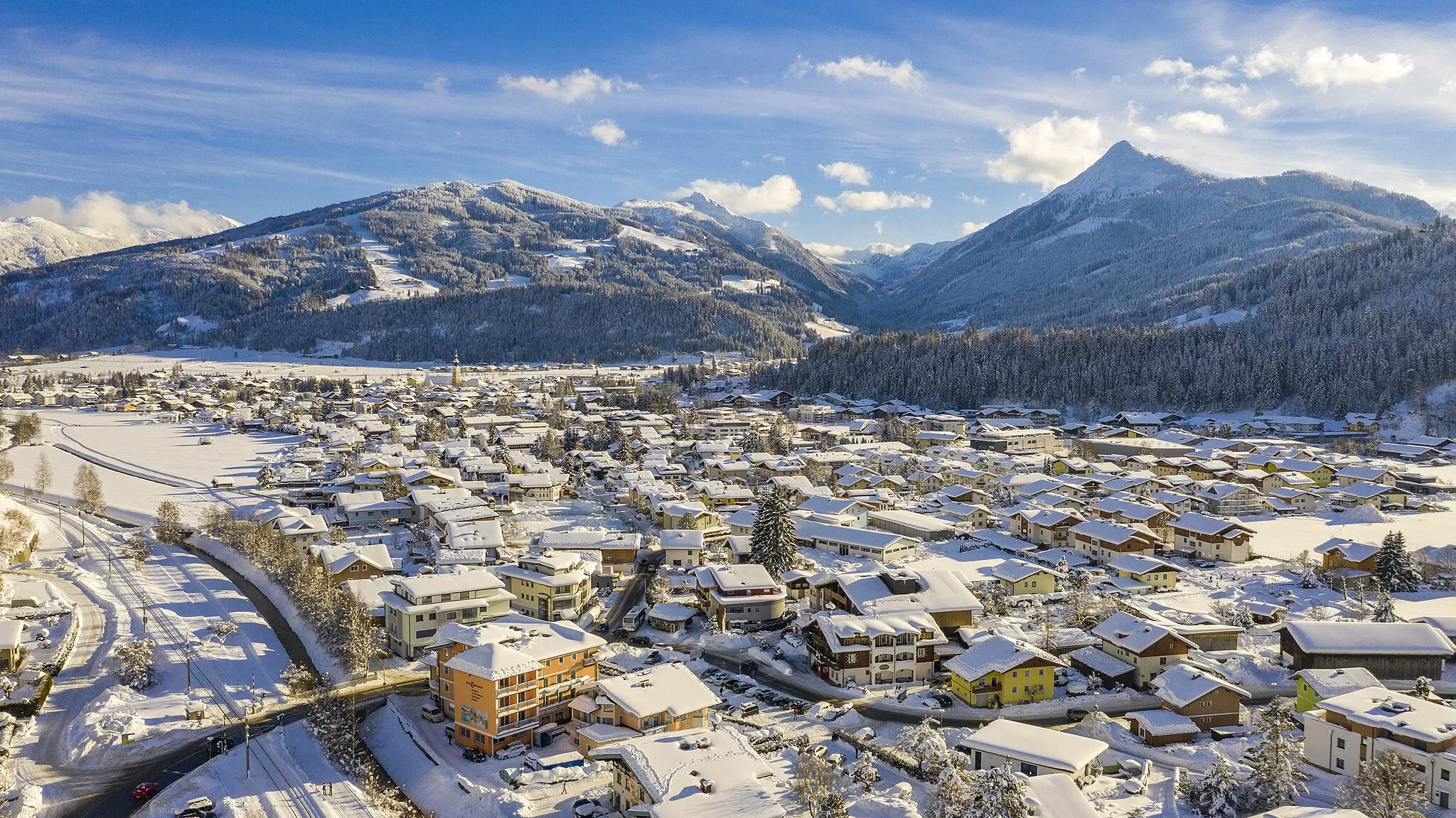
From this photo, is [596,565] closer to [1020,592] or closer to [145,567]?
[1020,592]

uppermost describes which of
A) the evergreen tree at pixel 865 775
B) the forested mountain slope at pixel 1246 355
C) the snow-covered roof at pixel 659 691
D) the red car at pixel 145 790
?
the forested mountain slope at pixel 1246 355

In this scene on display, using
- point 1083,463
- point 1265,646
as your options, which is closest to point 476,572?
point 1265,646

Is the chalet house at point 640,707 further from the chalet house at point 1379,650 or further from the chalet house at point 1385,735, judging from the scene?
the chalet house at point 1379,650

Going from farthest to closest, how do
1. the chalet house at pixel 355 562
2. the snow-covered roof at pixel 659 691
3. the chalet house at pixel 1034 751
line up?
the chalet house at pixel 355 562, the snow-covered roof at pixel 659 691, the chalet house at pixel 1034 751

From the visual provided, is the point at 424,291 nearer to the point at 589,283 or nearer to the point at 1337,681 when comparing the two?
the point at 589,283

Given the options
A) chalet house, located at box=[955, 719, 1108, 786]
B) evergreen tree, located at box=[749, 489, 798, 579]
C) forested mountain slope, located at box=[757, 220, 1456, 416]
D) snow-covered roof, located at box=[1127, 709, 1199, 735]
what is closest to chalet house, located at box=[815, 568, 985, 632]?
evergreen tree, located at box=[749, 489, 798, 579]

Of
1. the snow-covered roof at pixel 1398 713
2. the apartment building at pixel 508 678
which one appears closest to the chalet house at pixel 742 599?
the apartment building at pixel 508 678
